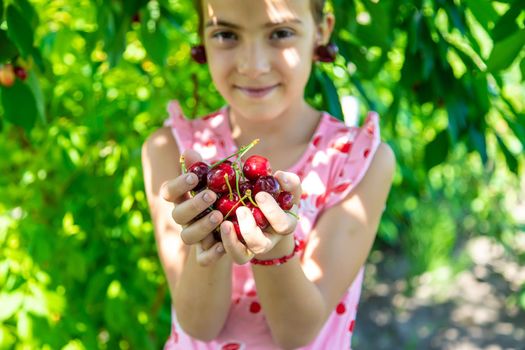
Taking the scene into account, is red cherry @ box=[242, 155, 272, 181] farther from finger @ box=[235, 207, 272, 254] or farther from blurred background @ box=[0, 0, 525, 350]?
blurred background @ box=[0, 0, 525, 350]

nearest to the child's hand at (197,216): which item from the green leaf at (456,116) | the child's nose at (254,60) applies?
the child's nose at (254,60)

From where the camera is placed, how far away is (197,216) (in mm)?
862

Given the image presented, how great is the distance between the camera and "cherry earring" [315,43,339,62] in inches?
50.6

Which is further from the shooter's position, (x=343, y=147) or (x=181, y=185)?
(x=343, y=147)

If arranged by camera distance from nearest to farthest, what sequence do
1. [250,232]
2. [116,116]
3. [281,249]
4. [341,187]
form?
[250,232]
[281,249]
[341,187]
[116,116]

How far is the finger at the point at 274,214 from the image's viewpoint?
0.81m

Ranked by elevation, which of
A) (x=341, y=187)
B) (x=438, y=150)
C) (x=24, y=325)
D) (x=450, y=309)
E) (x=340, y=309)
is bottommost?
(x=450, y=309)

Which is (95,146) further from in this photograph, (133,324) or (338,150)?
(338,150)

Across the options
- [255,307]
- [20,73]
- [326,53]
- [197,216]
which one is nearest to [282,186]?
[197,216]

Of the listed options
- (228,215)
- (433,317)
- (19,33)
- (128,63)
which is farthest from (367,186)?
(433,317)

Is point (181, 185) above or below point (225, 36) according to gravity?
below

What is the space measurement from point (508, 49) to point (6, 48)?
801mm

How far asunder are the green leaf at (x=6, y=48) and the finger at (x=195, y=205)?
52cm

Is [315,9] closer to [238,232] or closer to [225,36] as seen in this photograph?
[225,36]
